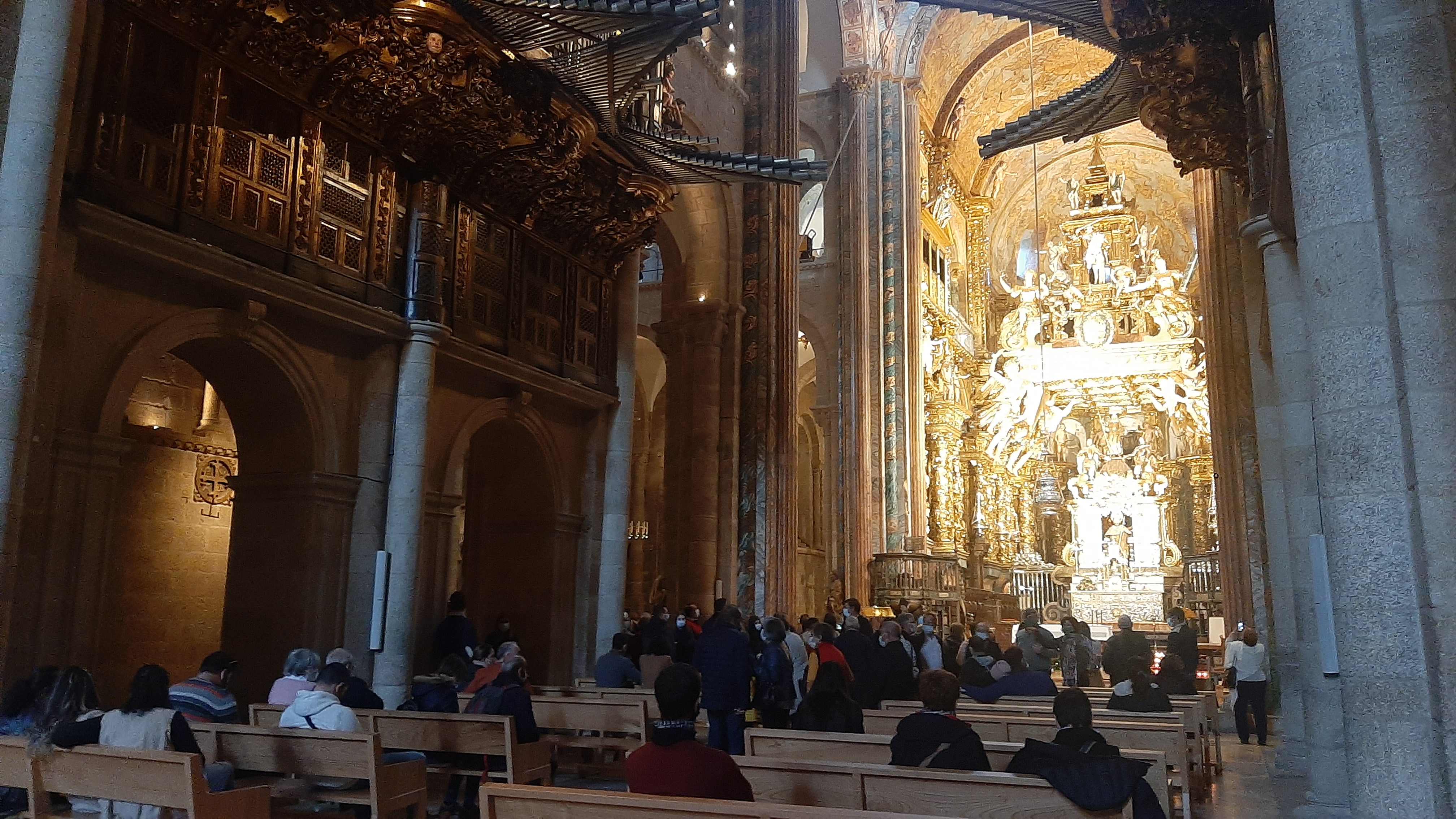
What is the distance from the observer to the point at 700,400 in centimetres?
1759

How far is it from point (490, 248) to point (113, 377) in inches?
202

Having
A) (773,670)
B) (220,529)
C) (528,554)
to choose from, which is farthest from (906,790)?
(220,529)

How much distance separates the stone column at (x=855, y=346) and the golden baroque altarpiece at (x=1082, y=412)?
4349 millimetres

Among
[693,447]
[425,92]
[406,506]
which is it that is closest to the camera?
[425,92]

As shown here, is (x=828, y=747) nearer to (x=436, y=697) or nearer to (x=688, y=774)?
(x=688, y=774)

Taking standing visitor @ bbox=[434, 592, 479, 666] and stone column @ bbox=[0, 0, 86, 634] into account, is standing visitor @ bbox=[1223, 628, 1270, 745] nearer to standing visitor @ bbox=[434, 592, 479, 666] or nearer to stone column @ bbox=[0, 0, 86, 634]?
standing visitor @ bbox=[434, 592, 479, 666]

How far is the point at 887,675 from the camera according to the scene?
9.24 metres

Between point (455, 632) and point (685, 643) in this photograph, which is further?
point (685, 643)

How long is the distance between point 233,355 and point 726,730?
5.53 meters

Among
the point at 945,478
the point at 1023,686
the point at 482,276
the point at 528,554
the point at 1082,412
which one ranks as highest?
the point at 1082,412

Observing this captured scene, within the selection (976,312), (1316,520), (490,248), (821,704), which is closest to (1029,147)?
(976,312)

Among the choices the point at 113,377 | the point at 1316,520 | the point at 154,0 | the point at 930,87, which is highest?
the point at 930,87

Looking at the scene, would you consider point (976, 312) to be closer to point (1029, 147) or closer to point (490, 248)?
point (1029, 147)

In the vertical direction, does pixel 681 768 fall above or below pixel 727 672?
below
